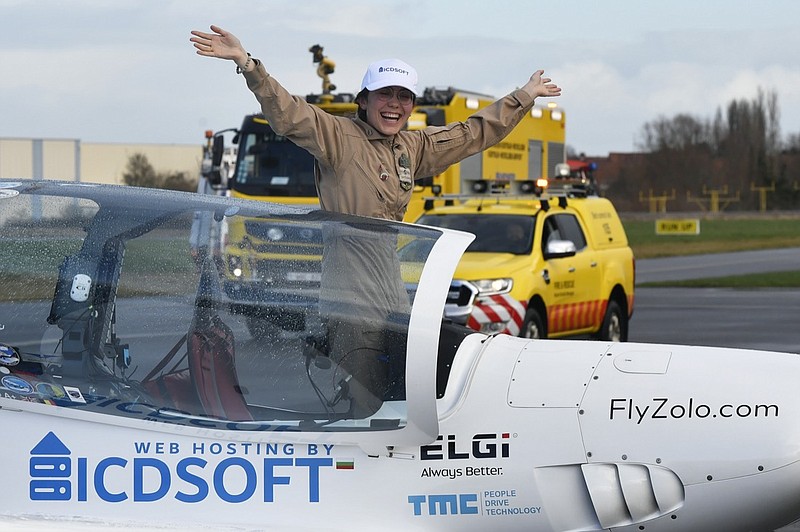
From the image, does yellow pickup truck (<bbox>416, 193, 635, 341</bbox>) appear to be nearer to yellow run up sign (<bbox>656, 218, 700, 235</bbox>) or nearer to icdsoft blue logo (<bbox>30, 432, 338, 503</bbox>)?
icdsoft blue logo (<bbox>30, 432, 338, 503</bbox>)

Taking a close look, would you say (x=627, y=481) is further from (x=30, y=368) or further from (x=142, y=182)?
(x=142, y=182)

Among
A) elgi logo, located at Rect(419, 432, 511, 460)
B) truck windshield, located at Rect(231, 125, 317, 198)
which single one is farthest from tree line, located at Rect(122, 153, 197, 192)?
elgi logo, located at Rect(419, 432, 511, 460)

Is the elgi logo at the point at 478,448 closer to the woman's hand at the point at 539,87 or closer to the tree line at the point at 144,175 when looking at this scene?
the woman's hand at the point at 539,87

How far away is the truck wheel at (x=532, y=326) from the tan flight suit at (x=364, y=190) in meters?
7.21

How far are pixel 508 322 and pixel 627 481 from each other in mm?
8046

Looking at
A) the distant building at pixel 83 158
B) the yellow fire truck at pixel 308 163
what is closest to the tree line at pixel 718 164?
the distant building at pixel 83 158

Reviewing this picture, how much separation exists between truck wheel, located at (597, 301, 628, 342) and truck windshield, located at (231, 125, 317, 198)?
3971 mm

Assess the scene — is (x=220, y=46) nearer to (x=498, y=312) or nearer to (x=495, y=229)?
(x=498, y=312)

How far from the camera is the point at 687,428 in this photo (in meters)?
4.07

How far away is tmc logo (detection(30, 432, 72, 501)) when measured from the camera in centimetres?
402

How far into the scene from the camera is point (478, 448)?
406 cm

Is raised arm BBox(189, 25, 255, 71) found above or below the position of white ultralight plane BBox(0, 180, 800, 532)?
above

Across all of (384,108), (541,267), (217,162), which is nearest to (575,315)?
(541,267)

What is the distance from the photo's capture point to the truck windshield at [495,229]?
13.2 m
